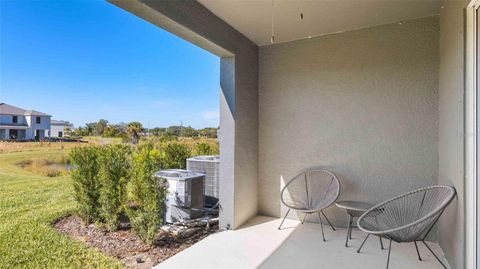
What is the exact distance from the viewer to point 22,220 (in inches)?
99.0

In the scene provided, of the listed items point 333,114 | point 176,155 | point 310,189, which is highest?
point 333,114

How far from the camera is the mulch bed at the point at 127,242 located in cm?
257

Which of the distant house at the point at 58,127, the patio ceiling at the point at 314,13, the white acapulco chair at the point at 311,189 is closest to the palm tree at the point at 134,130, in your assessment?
the distant house at the point at 58,127

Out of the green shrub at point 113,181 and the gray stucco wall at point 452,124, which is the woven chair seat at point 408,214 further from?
the green shrub at point 113,181

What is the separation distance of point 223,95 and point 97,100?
1440mm

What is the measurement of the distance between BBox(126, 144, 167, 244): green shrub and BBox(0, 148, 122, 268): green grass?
1.33ft

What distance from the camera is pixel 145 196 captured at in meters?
2.89

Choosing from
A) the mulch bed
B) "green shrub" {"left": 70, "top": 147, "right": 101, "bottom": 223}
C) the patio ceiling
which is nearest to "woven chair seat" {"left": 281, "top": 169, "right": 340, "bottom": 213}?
the mulch bed

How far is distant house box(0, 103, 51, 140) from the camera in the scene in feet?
6.15

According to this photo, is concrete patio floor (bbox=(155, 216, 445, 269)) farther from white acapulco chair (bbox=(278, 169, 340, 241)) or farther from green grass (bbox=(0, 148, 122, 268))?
green grass (bbox=(0, 148, 122, 268))

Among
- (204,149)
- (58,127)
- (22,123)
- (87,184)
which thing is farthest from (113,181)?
(204,149)

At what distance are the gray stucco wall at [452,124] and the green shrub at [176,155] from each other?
3440mm

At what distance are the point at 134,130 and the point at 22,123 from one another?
1368 millimetres

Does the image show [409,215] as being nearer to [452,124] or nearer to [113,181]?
[452,124]
